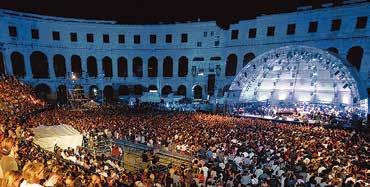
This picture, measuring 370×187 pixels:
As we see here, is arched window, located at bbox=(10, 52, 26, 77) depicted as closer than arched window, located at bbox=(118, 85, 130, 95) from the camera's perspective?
Yes

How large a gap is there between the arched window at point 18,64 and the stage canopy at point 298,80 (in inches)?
1213

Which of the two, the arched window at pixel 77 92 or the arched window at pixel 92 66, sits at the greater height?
the arched window at pixel 92 66

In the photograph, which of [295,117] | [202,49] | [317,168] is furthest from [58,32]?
[317,168]

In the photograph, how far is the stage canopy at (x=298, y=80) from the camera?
87.0ft

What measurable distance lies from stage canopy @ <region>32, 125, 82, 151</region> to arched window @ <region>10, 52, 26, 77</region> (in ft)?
101

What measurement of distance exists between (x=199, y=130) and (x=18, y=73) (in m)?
34.4

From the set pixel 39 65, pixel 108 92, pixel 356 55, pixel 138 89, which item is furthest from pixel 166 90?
pixel 356 55

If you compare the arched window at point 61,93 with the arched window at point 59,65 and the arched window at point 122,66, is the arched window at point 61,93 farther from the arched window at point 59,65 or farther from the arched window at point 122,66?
the arched window at point 122,66

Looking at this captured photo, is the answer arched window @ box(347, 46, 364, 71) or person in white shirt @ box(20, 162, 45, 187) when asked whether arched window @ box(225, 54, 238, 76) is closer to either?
arched window @ box(347, 46, 364, 71)

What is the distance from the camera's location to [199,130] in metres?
18.1

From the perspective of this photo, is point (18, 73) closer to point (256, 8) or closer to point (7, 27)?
point (7, 27)

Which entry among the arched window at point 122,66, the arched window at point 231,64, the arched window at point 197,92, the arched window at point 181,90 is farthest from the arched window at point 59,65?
the arched window at point 231,64

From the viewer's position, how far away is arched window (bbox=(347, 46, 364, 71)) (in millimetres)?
32903

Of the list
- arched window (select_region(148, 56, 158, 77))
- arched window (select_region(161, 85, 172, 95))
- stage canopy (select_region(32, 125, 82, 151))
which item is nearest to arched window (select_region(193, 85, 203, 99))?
arched window (select_region(161, 85, 172, 95))
